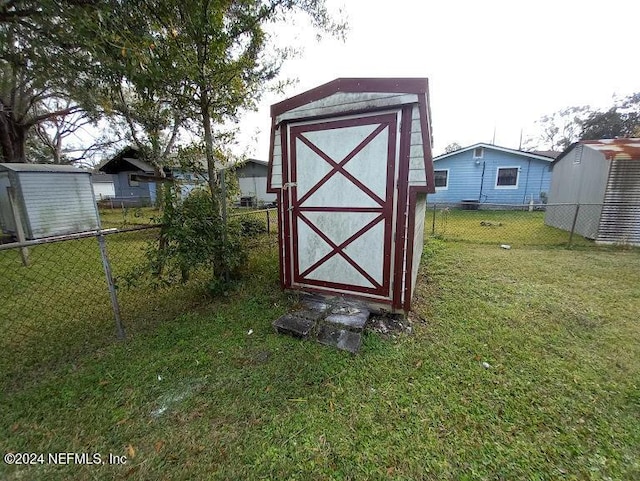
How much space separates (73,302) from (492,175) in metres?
16.5

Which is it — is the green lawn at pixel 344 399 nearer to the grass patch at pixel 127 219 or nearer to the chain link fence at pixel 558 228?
the chain link fence at pixel 558 228

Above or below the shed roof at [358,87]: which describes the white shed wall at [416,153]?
below

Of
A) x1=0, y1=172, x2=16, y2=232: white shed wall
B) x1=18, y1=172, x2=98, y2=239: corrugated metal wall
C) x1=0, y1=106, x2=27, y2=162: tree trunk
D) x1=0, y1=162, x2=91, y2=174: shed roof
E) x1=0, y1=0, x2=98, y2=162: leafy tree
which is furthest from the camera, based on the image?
x1=0, y1=106, x2=27, y2=162: tree trunk

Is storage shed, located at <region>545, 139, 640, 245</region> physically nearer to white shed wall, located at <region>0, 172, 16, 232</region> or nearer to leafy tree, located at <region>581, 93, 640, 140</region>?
white shed wall, located at <region>0, 172, 16, 232</region>

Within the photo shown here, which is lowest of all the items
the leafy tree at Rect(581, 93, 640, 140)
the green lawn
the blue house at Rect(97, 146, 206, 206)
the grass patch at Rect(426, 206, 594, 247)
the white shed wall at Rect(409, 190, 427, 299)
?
the green lawn

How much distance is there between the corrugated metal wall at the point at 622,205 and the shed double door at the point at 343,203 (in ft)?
22.6

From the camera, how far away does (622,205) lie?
21.0ft

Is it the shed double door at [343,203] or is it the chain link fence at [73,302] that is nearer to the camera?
the chain link fence at [73,302]

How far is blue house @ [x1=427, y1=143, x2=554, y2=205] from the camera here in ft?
43.6

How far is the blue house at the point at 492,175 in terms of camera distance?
13281mm

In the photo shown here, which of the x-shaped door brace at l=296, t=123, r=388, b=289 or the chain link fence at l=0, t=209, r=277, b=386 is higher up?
the x-shaped door brace at l=296, t=123, r=388, b=289

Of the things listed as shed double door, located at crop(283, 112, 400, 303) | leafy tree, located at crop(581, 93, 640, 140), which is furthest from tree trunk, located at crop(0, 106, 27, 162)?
leafy tree, located at crop(581, 93, 640, 140)

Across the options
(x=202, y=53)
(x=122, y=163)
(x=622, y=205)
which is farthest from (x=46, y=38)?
(x=122, y=163)

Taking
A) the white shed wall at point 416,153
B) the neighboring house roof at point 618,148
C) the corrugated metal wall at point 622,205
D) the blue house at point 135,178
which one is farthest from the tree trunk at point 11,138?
the corrugated metal wall at point 622,205
